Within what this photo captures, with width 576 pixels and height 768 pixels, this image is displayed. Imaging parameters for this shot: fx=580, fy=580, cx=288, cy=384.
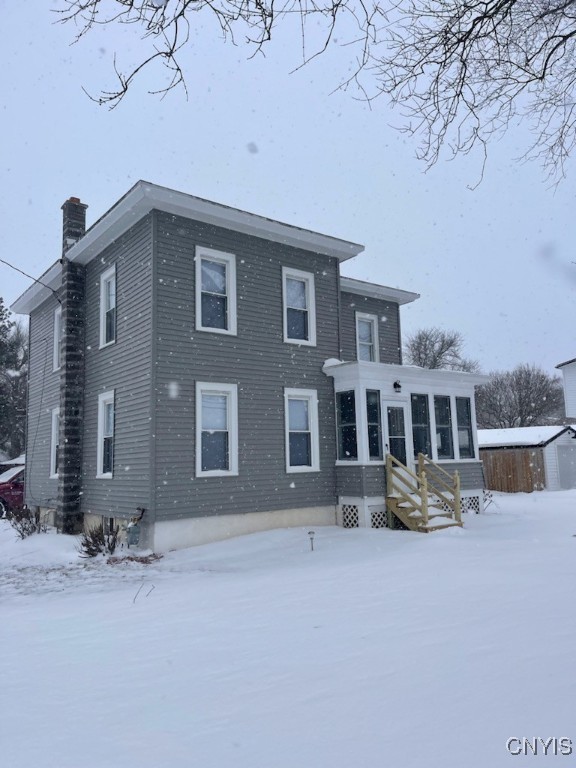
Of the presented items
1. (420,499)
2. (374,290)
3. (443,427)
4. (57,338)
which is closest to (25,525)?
(57,338)

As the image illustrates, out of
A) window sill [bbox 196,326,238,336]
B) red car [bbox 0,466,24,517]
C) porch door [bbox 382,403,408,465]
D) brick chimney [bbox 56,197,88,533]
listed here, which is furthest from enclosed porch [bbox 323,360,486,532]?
red car [bbox 0,466,24,517]

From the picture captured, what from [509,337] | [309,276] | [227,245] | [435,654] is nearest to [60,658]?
[435,654]

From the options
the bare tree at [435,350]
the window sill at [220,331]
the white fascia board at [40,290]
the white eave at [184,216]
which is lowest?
the window sill at [220,331]

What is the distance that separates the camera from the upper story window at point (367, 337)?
17.1 meters

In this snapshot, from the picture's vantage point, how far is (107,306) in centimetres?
1348

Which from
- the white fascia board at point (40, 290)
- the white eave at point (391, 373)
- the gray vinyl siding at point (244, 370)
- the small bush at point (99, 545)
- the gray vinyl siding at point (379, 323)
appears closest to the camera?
the small bush at point (99, 545)

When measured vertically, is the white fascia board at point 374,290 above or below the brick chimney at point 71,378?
above

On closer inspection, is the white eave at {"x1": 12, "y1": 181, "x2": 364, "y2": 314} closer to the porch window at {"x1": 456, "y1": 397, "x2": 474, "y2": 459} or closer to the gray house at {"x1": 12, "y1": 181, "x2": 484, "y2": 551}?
the gray house at {"x1": 12, "y1": 181, "x2": 484, "y2": 551}

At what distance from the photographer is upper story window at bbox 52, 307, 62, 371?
51.3 feet

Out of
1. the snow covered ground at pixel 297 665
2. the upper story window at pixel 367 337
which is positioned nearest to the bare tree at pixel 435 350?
the upper story window at pixel 367 337

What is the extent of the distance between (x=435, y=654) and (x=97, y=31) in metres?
5.18

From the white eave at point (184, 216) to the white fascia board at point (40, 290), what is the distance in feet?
0.23

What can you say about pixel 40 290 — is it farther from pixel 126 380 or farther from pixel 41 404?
pixel 126 380

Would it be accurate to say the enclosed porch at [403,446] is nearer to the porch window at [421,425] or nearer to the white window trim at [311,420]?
the porch window at [421,425]
